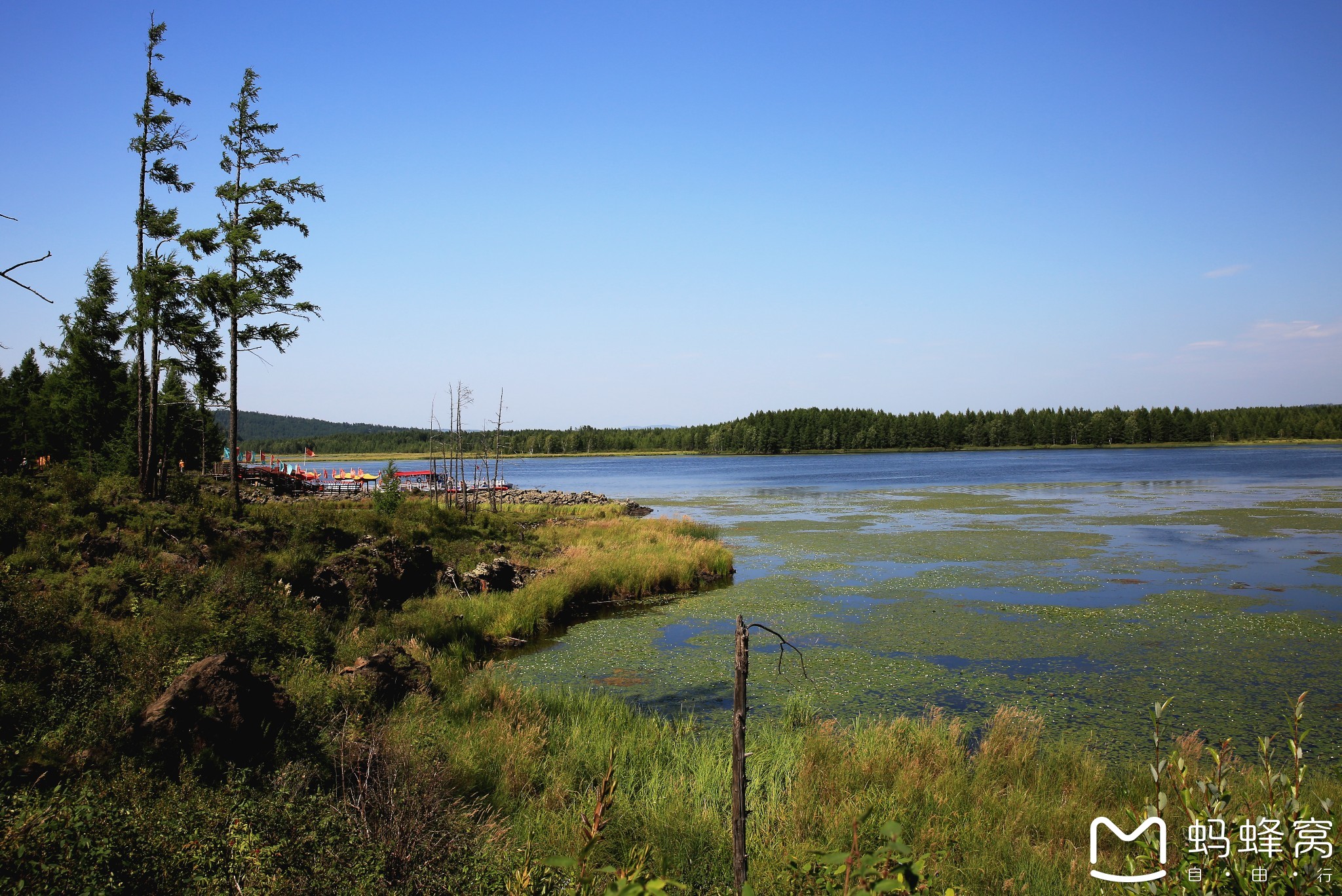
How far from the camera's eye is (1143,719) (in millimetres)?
9914

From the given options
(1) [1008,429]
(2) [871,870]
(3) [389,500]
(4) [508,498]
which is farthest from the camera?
(1) [1008,429]

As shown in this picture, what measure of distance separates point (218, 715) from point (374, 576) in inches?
424

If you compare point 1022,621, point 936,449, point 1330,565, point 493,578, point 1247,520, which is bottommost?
point 1022,621

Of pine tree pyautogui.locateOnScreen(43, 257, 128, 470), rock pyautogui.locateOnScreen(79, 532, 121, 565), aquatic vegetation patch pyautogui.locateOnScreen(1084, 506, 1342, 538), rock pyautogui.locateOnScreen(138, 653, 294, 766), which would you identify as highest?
pine tree pyautogui.locateOnScreen(43, 257, 128, 470)

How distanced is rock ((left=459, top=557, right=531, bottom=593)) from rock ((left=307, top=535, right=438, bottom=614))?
0.95 meters

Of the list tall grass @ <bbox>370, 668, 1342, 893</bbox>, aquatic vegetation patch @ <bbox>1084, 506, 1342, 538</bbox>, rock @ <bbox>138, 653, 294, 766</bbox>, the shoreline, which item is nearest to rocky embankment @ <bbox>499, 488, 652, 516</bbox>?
aquatic vegetation patch @ <bbox>1084, 506, 1342, 538</bbox>

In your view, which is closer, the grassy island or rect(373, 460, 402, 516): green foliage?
the grassy island

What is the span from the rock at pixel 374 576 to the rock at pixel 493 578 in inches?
37.4

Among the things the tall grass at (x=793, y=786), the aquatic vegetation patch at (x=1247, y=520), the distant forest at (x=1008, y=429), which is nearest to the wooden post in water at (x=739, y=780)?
the tall grass at (x=793, y=786)

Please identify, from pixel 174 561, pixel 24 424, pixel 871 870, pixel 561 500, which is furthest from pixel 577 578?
pixel 24 424

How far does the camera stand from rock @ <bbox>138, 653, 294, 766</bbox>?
5785mm

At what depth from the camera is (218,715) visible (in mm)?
6137

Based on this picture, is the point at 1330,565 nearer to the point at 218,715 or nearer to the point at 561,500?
the point at 218,715

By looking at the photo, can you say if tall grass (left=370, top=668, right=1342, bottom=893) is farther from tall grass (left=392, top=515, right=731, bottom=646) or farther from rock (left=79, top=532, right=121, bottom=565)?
rock (left=79, top=532, right=121, bottom=565)
